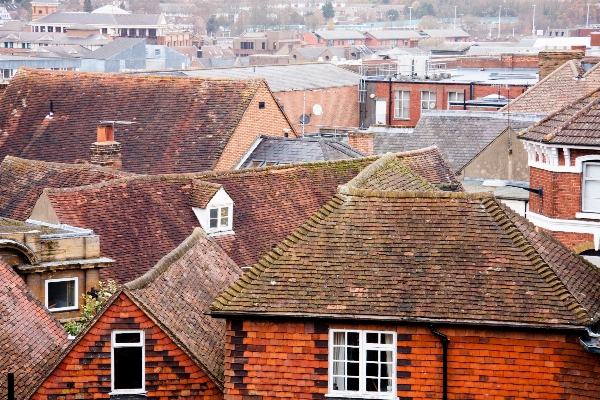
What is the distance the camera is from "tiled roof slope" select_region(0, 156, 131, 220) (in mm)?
44375

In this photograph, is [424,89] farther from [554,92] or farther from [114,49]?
[114,49]

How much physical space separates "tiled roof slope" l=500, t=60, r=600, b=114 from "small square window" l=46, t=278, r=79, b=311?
26481 mm

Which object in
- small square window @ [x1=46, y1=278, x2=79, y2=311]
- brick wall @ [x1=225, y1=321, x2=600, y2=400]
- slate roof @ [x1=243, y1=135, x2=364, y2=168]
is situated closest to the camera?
brick wall @ [x1=225, y1=321, x2=600, y2=400]

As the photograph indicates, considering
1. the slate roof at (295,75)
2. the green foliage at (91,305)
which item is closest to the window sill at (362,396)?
the green foliage at (91,305)

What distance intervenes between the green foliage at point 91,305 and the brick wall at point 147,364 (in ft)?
12.2

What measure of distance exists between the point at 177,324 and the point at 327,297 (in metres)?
3.35

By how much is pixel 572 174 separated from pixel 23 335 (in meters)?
13.3

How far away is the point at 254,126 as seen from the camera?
55844 millimetres

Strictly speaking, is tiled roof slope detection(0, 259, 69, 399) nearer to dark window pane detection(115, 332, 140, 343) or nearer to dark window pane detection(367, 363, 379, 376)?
dark window pane detection(115, 332, 140, 343)

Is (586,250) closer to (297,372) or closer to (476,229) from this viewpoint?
(476,229)

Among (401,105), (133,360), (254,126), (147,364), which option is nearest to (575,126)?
(147,364)

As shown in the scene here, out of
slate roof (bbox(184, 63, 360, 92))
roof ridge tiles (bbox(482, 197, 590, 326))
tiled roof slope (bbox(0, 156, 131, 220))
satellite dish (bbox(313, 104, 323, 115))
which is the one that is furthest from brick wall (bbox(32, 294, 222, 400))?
satellite dish (bbox(313, 104, 323, 115))

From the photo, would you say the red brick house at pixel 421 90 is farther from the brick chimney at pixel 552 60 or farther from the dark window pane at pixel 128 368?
the dark window pane at pixel 128 368

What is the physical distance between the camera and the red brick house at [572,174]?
114ft
